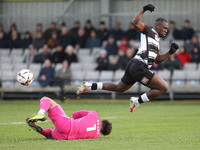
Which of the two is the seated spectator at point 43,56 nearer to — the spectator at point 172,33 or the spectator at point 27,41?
the spectator at point 27,41

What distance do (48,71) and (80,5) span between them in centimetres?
761

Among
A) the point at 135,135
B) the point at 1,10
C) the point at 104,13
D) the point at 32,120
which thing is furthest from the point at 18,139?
the point at 1,10

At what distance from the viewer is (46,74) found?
1970cm

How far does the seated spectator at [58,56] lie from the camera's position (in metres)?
20.7

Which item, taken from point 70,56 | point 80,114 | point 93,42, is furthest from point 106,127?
point 93,42

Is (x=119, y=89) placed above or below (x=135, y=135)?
above

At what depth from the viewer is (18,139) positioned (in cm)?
787

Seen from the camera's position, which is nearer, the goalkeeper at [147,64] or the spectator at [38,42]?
the goalkeeper at [147,64]

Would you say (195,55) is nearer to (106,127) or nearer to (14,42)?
(14,42)

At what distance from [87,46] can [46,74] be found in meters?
3.16

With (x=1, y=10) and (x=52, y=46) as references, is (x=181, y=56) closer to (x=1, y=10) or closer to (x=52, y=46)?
(x=52, y=46)

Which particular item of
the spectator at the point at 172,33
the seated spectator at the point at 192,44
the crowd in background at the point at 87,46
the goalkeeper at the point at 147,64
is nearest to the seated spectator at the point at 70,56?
the crowd in background at the point at 87,46

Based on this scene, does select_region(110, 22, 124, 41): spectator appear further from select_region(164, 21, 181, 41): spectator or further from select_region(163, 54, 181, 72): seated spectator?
select_region(163, 54, 181, 72): seated spectator

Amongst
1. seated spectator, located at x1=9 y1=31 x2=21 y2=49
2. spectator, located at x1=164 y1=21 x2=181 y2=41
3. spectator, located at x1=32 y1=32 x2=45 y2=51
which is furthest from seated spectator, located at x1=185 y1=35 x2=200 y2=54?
seated spectator, located at x1=9 y1=31 x2=21 y2=49
